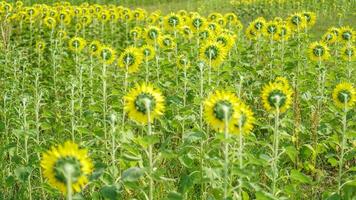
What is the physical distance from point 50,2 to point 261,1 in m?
6.77

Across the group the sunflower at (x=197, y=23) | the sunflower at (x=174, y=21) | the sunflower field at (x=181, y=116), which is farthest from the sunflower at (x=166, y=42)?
the sunflower at (x=174, y=21)

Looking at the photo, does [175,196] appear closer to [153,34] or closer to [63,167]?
[63,167]

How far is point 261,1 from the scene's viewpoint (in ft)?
52.7

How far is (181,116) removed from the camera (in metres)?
4.25

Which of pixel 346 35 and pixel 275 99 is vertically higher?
pixel 275 99

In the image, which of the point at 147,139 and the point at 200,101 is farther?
the point at 200,101

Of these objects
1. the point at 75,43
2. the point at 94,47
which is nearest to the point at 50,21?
the point at 75,43

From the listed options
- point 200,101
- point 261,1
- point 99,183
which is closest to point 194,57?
point 200,101

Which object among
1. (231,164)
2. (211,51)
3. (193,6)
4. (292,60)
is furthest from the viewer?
(193,6)

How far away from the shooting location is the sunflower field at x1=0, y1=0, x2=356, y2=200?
265 centimetres

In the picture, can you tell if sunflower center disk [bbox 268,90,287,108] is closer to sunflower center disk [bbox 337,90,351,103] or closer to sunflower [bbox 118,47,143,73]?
sunflower center disk [bbox 337,90,351,103]

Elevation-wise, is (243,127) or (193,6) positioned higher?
(243,127)

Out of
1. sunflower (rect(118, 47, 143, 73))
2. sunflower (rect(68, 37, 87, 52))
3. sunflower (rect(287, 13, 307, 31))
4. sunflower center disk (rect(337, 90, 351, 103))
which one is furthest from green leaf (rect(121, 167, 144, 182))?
sunflower (rect(287, 13, 307, 31))

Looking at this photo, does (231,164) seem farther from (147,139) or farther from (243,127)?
(147,139)
